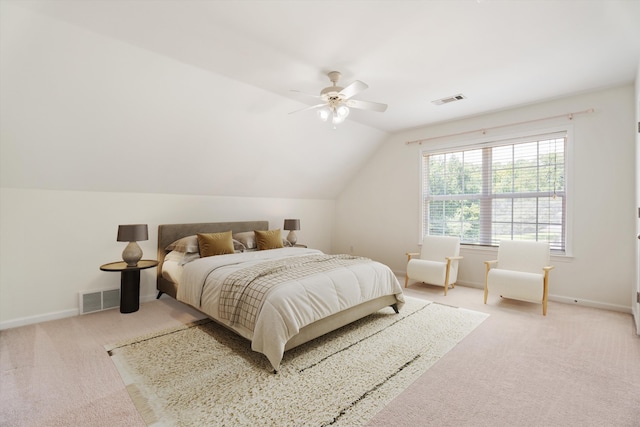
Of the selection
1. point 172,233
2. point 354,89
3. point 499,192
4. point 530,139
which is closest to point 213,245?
point 172,233

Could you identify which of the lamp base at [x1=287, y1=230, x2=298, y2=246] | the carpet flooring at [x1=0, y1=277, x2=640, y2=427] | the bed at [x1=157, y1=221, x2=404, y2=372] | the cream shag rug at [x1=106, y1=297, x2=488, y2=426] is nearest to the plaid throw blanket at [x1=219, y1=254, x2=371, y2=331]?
the bed at [x1=157, y1=221, x2=404, y2=372]

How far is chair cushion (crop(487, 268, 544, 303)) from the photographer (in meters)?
3.63

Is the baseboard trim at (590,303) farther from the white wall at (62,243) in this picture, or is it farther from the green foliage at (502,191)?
the white wall at (62,243)

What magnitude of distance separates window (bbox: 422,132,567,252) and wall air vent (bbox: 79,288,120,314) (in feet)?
15.8

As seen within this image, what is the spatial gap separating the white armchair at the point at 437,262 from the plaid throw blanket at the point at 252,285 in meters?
1.81

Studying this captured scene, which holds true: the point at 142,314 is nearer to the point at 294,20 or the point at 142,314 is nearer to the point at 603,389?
the point at 294,20

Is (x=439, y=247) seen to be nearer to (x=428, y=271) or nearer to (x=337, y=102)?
(x=428, y=271)

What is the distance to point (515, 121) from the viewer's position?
447 centimetres

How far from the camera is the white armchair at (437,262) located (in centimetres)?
447

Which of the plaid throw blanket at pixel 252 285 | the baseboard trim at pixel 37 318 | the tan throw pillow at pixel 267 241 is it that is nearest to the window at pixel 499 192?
the tan throw pillow at pixel 267 241

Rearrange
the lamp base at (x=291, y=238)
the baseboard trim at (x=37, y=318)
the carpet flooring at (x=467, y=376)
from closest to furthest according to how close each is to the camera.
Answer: the carpet flooring at (x=467, y=376) → the baseboard trim at (x=37, y=318) → the lamp base at (x=291, y=238)

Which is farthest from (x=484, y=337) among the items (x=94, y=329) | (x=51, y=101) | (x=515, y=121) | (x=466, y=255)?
(x=51, y=101)

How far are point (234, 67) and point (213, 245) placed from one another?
7.15ft

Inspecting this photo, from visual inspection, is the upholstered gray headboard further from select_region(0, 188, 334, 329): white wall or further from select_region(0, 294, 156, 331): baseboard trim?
select_region(0, 294, 156, 331): baseboard trim
